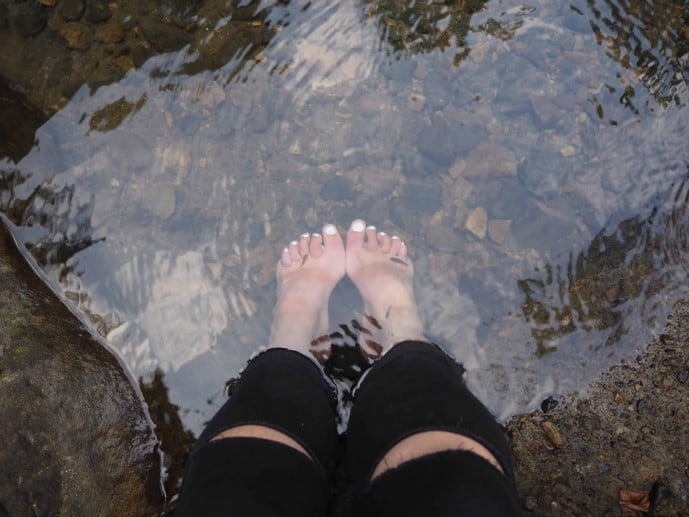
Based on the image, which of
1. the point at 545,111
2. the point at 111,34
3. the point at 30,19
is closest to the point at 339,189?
the point at 545,111

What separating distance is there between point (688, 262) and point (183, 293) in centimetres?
208

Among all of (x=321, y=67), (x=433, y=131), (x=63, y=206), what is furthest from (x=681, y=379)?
(x=63, y=206)

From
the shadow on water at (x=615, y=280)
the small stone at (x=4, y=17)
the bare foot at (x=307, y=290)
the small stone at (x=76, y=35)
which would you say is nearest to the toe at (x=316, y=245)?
the bare foot at (x=307, y=290)

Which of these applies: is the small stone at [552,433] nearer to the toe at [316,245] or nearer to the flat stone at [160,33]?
the toe at [316,245]

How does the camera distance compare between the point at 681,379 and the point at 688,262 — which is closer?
the point at 681,379

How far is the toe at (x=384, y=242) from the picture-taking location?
245cm

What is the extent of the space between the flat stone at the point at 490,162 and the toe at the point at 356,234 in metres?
0.51

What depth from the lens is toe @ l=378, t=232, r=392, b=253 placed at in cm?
245

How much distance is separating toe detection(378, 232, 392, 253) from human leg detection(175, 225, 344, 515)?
1.46ft

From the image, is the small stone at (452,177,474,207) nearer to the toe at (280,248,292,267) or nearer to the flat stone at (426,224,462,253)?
the flat stone at (426,224,462,253)

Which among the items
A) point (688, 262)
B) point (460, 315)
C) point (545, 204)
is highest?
point (545, 204)

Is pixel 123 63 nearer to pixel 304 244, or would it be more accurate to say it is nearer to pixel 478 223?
pixel 304 244

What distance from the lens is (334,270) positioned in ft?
8.36

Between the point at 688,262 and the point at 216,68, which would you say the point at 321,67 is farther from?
the point at 688,262
